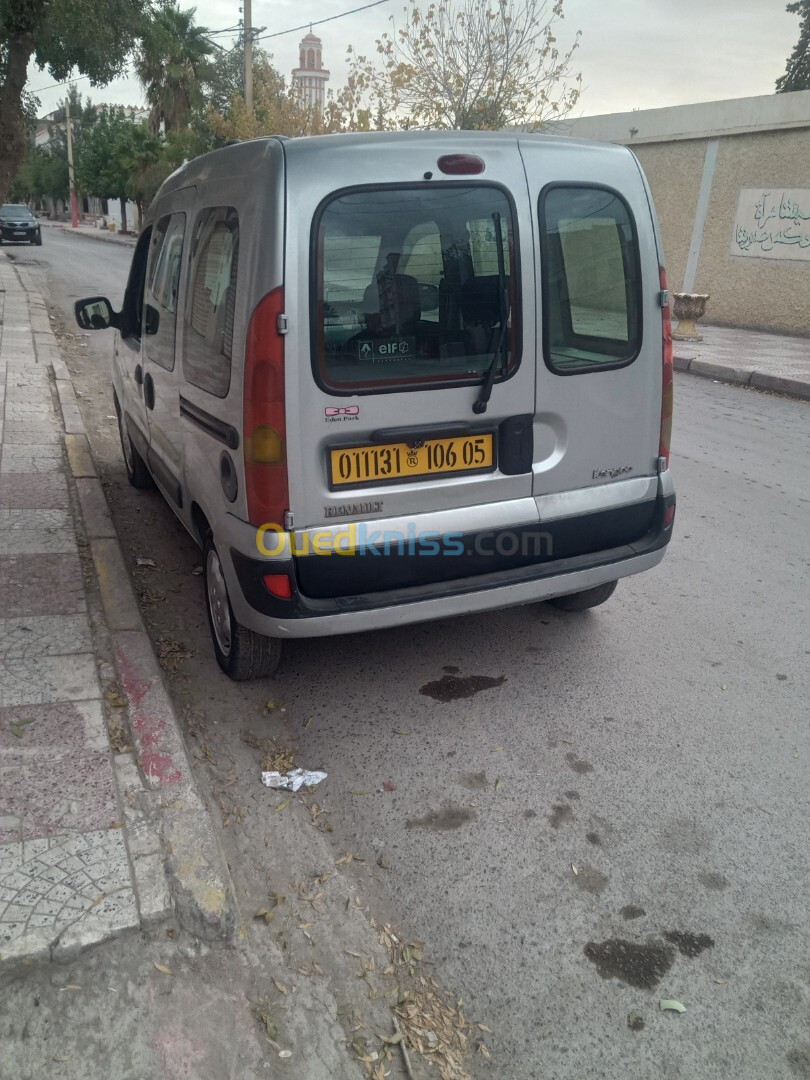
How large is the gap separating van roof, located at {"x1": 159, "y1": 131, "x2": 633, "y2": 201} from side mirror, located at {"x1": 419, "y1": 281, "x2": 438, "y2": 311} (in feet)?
1.46

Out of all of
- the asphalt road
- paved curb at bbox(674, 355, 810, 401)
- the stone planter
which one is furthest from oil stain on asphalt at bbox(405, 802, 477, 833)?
the stone planter

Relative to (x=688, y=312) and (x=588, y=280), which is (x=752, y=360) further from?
(x=588, y=280)

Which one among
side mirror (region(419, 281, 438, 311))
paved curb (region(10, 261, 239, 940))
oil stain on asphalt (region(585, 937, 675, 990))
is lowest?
oil stain on asphalt (region(585, 937, 675, 990))

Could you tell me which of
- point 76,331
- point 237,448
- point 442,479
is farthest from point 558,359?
point 76,331

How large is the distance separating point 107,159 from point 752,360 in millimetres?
49586

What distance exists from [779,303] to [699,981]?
16.6 m

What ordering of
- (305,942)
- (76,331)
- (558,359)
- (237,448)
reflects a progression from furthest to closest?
(76,331) → (558,359) → (237,448) → (305,942)

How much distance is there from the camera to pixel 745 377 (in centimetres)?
1159

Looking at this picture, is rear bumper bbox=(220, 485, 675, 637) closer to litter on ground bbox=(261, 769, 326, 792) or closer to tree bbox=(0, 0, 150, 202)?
litter on ground bbox=(261, 769, 326, 792)

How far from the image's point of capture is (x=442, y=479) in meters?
3.08

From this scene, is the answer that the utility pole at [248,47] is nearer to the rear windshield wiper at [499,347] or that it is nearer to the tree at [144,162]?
the tree at [144,162]

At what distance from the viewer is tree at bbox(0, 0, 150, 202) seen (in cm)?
1162

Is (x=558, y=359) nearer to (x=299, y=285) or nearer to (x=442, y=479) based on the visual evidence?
(x=442, y=479)

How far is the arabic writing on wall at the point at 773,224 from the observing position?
15.5 m
